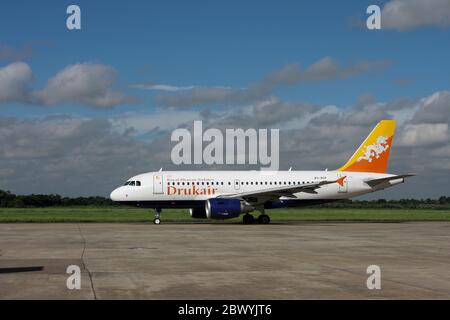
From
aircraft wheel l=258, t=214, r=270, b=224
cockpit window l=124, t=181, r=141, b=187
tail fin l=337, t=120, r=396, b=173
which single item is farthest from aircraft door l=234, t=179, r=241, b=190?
tail fin l=337, t=120, r=396, b=173

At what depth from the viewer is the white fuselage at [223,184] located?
40.4 meters

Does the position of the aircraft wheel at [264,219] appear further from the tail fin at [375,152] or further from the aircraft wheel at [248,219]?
the tail fin at [375,152]

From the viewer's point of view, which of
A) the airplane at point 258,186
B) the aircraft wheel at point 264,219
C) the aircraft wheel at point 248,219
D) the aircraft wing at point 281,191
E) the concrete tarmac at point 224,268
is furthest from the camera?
the aircraft wheel at point 248,219

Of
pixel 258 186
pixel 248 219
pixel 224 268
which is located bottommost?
pixel 224 268

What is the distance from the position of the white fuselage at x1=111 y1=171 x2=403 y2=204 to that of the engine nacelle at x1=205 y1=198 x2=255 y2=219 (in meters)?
2.66

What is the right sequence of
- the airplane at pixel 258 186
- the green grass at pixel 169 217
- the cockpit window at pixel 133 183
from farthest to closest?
1. the green grass at pixel 169 217
2. the cockpit window at pixel 133 183
3. the airplane at pixel 258 186

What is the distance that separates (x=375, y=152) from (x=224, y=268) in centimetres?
3208

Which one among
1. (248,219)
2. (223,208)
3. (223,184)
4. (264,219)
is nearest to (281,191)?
(264,219)

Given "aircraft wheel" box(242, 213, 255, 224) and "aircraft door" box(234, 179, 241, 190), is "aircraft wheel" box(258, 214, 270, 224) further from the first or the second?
"aircraft door" box(234, 179, 241, 190)

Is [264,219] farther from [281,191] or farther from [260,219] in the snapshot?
[281,191]

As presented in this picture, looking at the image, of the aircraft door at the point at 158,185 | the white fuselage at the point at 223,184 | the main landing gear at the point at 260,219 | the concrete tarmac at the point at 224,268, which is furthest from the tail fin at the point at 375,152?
the concrete tarmac at the point at 224,268

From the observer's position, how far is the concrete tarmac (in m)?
11.3

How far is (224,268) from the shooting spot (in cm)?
1523
